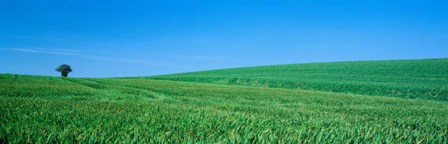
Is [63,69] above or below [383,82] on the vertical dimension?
above

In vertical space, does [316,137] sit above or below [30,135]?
below

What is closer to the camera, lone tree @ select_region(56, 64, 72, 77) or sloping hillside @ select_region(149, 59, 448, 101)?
sloping hillside @ select_region(149, 59, 448, 101)

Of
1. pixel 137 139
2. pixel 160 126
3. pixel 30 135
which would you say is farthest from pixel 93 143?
pixel 160 126

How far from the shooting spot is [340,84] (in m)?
34.8

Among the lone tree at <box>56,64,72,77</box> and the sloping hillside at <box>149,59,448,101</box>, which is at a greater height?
the lone tree at <box>56,64,72,77</box>

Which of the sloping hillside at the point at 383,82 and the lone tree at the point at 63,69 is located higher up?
the lone tree at the point at 63,69

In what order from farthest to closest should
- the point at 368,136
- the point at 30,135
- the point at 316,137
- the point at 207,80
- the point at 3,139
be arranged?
the point at 207,80, the point at 368,136, the point at 316,137, the point at 30,135, the point at 3,139

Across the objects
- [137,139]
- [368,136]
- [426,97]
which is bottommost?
[426,97]

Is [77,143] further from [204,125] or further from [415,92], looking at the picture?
[415,92]

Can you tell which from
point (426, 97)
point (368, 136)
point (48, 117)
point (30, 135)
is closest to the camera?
point (30, 135)

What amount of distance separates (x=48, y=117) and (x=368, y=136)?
3726mm

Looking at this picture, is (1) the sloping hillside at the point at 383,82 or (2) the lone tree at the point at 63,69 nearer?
(1) the sloping hillside at the point at 383,82

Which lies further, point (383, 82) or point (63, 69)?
point (63, 69)

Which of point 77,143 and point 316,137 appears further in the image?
→ point 316,137
